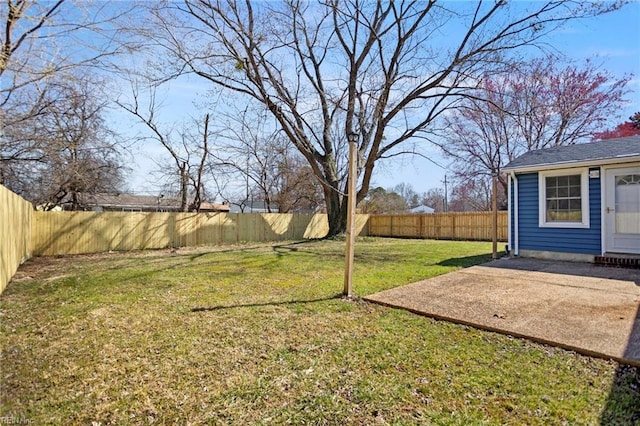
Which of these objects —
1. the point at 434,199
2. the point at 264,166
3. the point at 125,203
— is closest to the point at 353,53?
the point at 264,166

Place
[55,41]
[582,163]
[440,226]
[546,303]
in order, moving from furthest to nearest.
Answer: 1. [440,226]
2. [582,163]
3. [55,41]
4. [546,303]

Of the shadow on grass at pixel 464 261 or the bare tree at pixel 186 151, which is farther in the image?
the bare tree at pixel 186 151

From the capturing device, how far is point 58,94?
25.2 ft

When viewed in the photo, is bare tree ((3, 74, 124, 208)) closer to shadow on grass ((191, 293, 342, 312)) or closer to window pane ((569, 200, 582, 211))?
shadow on grass ((191, 293, 342, 312))

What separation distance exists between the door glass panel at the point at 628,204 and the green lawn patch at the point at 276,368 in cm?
584

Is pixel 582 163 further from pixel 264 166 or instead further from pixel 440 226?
pixel 264 166

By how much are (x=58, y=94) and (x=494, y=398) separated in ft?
32.9

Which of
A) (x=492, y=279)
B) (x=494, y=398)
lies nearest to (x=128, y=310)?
(x=494, y=398)

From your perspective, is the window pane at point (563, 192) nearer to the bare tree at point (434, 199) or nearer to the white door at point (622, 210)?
the white door at point (622, 210)

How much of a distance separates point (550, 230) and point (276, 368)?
7750 millimetres

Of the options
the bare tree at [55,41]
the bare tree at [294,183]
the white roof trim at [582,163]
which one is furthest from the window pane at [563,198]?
the bare tree at [294,183]

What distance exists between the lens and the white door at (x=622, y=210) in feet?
21.8

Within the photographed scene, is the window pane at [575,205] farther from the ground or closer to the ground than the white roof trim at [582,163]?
closer to the ground

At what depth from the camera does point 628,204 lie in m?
6.69
